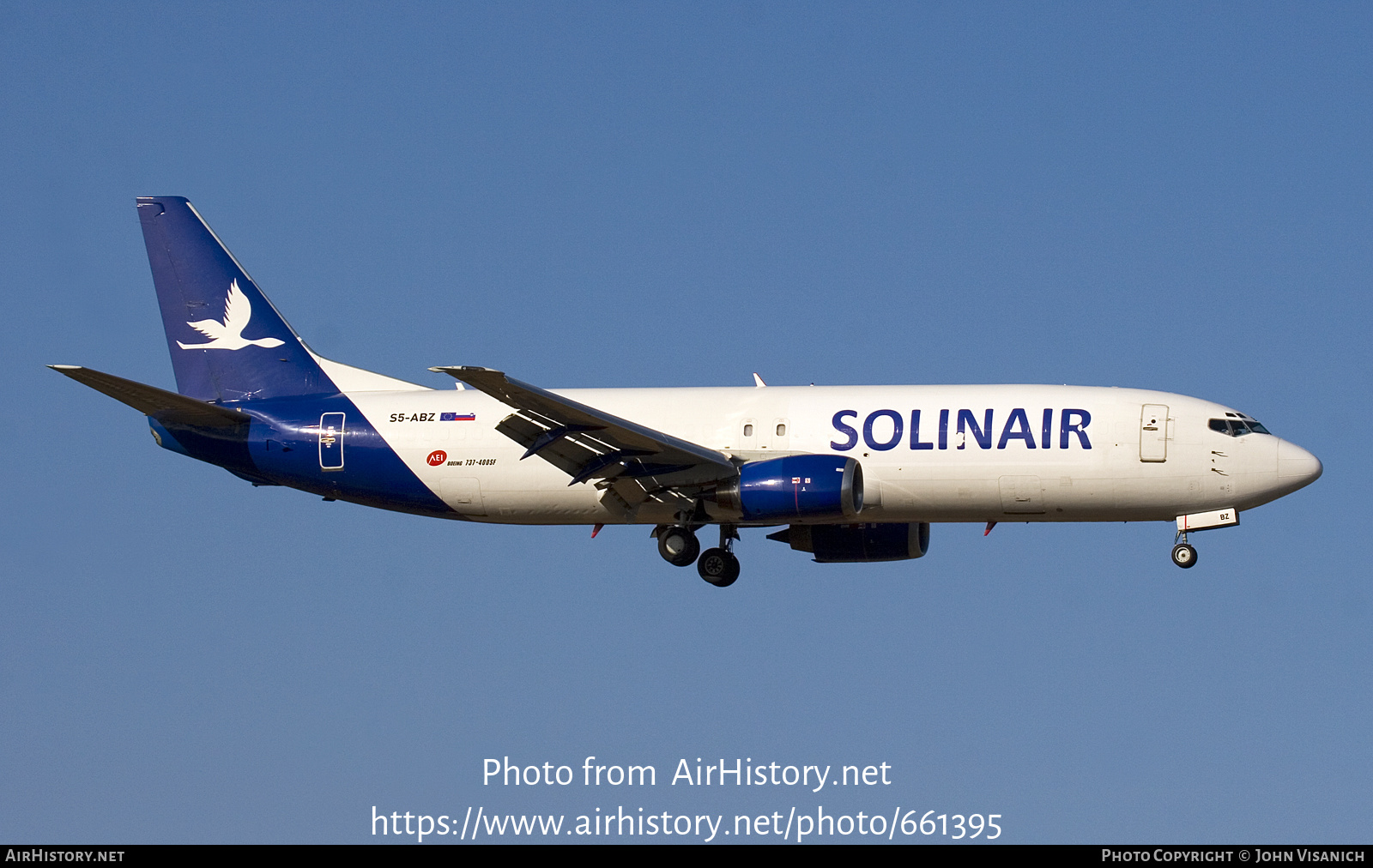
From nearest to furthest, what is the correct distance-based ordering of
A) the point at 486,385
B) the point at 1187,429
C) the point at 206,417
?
1. the point at 486,385
2. the point at 1187,429
3. the point at 206,417

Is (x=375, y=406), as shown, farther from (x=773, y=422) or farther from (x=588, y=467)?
(x=773, y=422)

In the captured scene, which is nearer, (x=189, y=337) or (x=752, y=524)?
(x=752, y=524)

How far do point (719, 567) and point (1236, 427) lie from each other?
12942 mm

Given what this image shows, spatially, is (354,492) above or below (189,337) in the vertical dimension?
below

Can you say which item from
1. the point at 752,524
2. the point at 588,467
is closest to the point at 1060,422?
the point at 752,524

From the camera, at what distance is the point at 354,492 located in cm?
4553

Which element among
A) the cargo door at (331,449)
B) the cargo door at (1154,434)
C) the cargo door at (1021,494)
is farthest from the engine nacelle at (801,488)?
the cargo door at (331,449)

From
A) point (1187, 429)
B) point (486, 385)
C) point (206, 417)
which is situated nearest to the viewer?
point (486, 385)

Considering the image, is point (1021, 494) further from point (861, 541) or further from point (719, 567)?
point (719, 567)

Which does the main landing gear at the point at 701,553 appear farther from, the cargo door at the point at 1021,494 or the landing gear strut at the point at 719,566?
the cargo door at the point at 1021,494

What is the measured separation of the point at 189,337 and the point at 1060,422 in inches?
921

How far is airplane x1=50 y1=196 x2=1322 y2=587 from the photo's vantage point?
134ft

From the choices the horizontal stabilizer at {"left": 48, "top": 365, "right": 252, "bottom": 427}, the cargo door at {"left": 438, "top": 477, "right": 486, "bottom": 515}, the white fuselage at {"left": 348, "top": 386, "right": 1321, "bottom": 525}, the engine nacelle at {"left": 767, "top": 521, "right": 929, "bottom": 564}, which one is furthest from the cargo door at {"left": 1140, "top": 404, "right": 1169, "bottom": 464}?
the horizontal stabilizer at {"left": 48, "top": 365, "right": 252, "bottom": 427}

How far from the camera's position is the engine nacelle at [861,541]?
1802 inches
